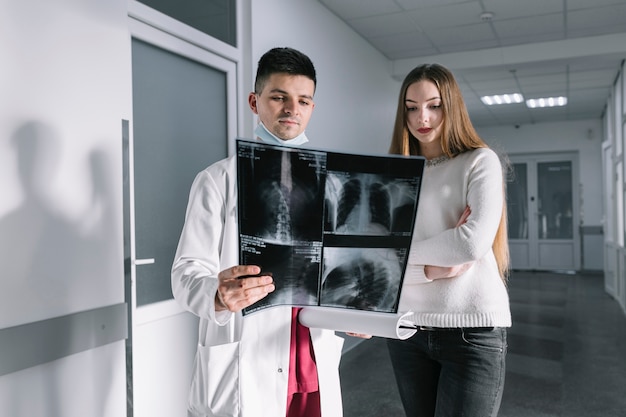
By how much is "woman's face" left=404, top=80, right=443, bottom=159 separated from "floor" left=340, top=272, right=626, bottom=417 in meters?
2.35

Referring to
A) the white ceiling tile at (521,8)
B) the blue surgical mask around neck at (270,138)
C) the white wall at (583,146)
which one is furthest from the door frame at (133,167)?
the white wall at (583,146)

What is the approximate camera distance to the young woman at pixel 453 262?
1323 mm

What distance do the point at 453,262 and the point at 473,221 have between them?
0.37ft

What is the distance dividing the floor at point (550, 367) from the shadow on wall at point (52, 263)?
6.24 ft

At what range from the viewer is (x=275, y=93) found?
1.32m

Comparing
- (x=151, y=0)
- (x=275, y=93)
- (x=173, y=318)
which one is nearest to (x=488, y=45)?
(x=151, y=0)

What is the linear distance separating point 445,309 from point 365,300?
0.31 meters

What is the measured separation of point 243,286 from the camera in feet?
3.37

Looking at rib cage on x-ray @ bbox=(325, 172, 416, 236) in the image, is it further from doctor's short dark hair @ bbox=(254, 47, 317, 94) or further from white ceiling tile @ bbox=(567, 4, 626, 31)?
white ceiling tile @ bbox=(567, 4, 626, 31)

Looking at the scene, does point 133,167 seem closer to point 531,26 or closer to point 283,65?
point 283,65

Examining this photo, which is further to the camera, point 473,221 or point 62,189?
point 62,189

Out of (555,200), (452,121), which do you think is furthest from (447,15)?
(555,200)

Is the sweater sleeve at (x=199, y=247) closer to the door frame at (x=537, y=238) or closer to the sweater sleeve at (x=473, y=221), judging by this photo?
the sweater sleeve at (x=473, y=221)

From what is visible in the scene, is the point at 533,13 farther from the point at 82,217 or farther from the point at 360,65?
the point at 82,217
